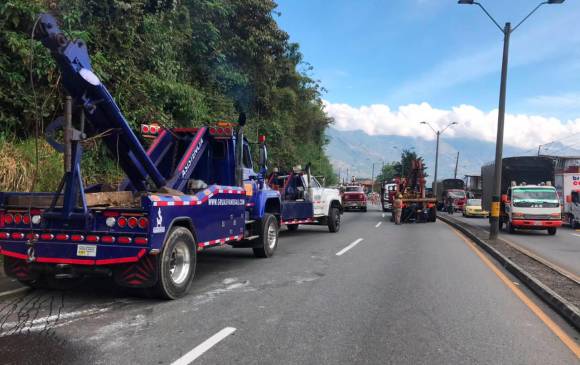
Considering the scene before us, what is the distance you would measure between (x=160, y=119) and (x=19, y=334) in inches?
411

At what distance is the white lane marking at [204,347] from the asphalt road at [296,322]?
0.01 meters

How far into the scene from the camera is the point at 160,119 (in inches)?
587

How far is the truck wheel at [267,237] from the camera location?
10695mm

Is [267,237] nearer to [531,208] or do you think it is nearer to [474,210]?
[531,208]

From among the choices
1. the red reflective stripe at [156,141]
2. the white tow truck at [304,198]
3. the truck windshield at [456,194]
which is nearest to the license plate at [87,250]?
the red reflective stripe at [156,141]

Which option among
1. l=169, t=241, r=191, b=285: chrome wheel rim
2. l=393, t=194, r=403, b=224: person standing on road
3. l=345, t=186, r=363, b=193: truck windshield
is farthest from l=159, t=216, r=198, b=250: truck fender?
l=345, t=186, r=363, b=193: truck windshield

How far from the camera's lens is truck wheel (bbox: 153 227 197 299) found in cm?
652

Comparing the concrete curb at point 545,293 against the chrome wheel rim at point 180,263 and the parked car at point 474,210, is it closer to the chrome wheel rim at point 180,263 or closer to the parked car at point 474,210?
the chrome wheel rim at point 180,263

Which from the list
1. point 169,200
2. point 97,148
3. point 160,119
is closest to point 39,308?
point 169,200

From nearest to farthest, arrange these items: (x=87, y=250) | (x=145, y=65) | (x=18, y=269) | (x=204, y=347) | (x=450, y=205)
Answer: (x=204, y=347)
(x=87, y=250)
(x=18, y=269)
(x=145, y=65)
(x=450, y=205)

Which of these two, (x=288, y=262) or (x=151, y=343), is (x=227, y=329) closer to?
(x=151, y=343)

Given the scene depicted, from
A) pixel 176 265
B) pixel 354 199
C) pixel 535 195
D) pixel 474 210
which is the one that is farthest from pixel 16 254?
pixel 354 199

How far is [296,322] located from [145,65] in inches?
472

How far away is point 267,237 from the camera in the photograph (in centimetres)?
1094
